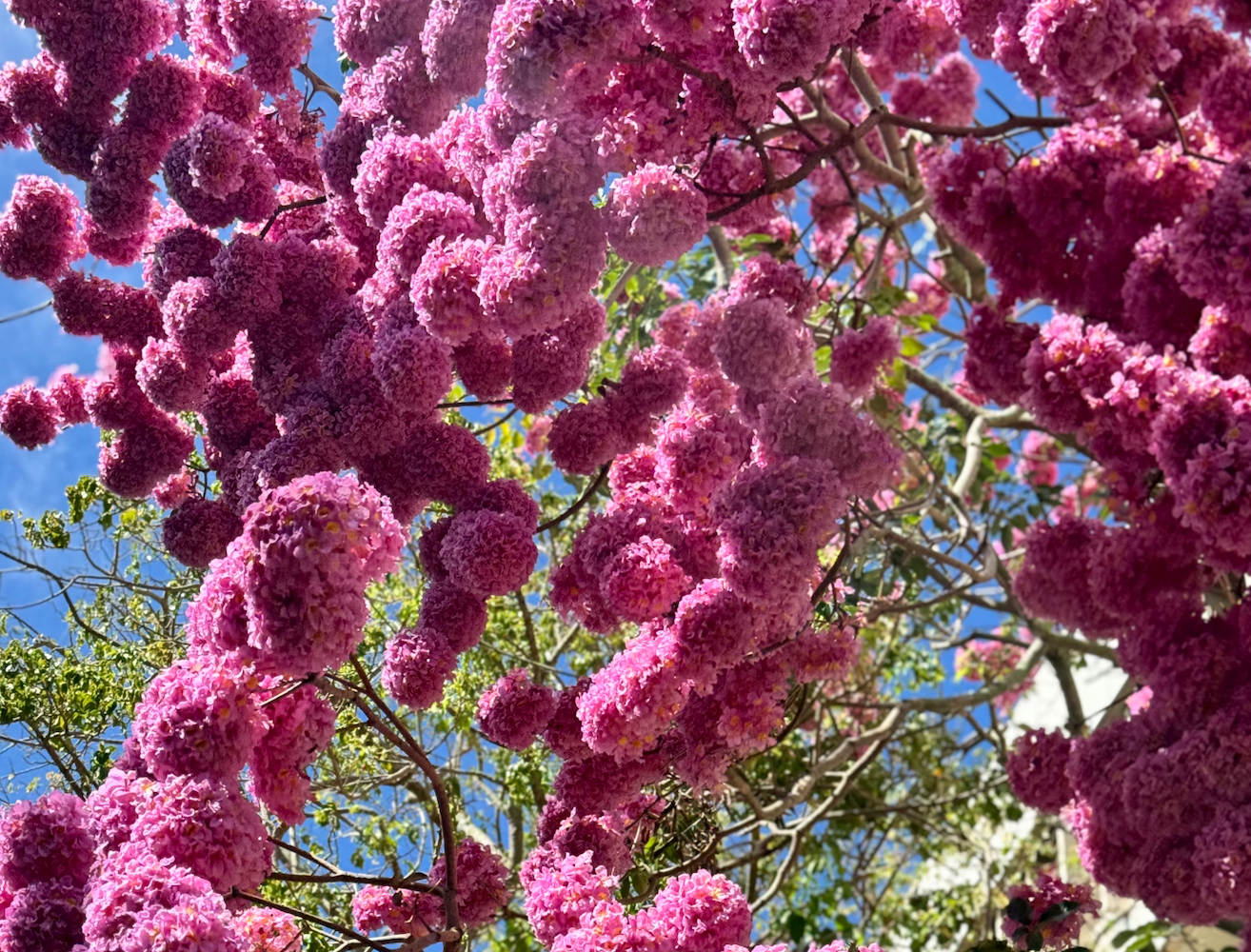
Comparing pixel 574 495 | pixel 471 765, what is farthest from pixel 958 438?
pixel 471 765

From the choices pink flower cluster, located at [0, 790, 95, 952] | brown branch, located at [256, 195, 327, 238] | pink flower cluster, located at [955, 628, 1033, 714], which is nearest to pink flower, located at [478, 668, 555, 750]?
pink flower cluster, located at [0, 790, 95, 952]

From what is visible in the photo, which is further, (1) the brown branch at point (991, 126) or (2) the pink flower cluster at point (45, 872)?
(1) the brown branch at point (991, 126)

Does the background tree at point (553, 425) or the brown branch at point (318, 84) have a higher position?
the brown branch at point (318, 84)

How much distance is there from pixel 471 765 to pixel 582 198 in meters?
3.42

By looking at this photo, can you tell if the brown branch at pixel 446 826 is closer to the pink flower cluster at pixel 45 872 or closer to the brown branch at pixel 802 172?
the pink flower cluster at pixel 45 872

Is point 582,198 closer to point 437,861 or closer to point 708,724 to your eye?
point 708,724

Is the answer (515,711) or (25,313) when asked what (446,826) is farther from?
(25,313)

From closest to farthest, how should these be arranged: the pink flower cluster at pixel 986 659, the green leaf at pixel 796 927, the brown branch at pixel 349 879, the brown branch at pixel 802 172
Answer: the brown branch at pixel 349 879 < the brown branch at pixel 802 172 < the green leaf at pixel 796 927 < the pink flower cluster at pixel 986 659

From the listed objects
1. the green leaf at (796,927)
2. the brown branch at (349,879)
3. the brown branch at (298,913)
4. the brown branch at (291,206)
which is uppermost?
the brown branch at (291,206)

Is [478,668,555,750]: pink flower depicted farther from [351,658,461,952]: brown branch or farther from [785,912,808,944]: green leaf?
[785,912,808,944]: green leaf

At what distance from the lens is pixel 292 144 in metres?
3.12

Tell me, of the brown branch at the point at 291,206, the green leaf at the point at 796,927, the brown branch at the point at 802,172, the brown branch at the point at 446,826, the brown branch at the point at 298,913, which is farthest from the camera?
the green leaf at the point at 796,927

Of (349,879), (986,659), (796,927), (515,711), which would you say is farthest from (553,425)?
(986,659)

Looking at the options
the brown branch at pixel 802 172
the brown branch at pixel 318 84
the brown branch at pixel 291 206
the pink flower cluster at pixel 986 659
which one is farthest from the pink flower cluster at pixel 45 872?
the pink flower cluster at pixel 986 659
